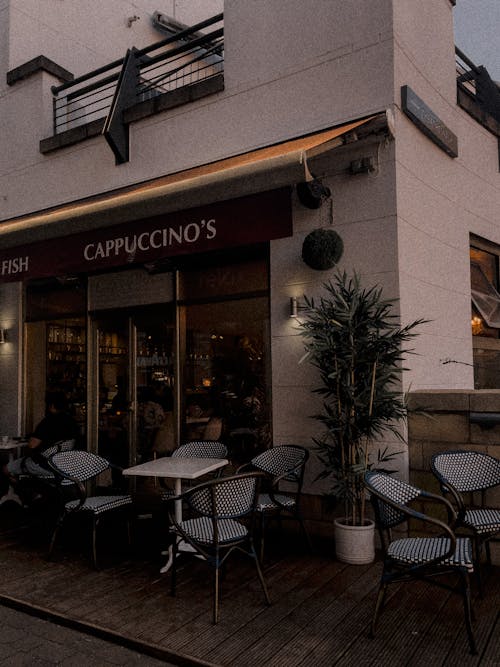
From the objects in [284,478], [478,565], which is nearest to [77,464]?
[284,478]

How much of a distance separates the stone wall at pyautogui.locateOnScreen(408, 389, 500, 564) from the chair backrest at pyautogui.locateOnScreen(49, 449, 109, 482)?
9.35ft

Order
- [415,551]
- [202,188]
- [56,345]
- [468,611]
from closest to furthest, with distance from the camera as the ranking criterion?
[468,611], [415,551], [202,188], [56,345]

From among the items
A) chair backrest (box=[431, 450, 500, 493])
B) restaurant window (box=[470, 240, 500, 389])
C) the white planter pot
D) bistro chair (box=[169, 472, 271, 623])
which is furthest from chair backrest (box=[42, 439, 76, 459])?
restaurant window (box=[470, 240, 500, 389])

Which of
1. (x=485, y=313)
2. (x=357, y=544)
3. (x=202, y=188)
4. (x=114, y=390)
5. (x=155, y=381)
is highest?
(x=202, y=188)

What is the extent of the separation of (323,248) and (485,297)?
2915 mm

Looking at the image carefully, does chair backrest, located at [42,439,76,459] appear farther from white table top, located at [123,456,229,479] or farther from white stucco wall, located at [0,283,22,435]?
white stucco wall, located at [0,283,22,435]

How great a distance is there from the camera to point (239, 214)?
500cm

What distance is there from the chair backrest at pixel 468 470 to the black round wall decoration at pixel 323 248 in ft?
6.42

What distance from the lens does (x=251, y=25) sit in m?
5.88

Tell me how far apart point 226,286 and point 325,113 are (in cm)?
201

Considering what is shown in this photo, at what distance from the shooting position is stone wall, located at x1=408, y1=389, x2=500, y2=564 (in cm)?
438

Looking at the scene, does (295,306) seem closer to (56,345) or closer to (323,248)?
(323,248)

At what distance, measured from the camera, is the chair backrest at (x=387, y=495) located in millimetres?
3334

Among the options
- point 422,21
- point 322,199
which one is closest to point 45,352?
point 322,199
